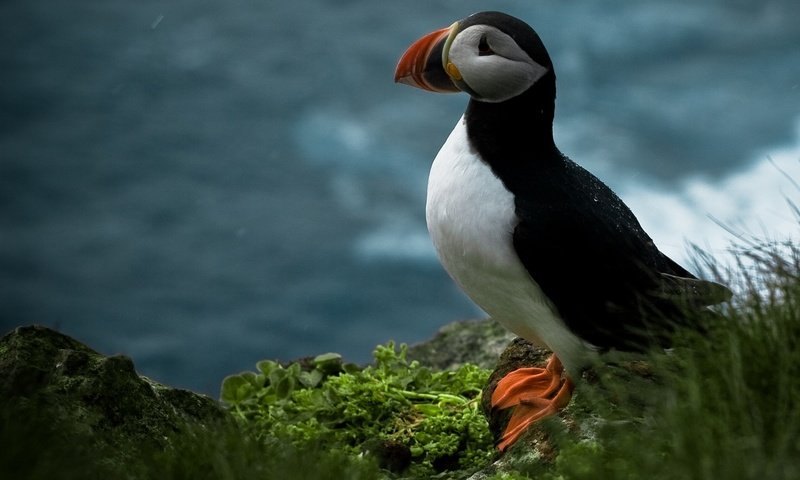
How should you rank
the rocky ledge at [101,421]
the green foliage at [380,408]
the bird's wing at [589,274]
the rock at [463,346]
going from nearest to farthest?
the rocky ledge at [101,421] → the bird's wing at [589,274] → the green foliage at [380,408] → the rock at [463,346]

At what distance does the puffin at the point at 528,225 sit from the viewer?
506 cm

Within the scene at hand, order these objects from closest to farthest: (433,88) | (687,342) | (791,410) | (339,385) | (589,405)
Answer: (791,410), (687,342), (589,405), (433,88), (339,385)

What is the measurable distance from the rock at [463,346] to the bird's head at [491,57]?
3.60m

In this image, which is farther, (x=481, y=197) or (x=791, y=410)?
(x=481, y=197)

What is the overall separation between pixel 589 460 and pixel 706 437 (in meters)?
0.42

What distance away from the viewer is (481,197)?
17.0ft

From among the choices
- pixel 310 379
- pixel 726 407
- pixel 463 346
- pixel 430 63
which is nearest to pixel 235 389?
pixel 310 379

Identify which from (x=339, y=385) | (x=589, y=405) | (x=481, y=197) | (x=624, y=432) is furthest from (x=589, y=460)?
(x=339, y=385)

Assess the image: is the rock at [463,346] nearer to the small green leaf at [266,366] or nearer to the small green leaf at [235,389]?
the small green leaf at [266,366]

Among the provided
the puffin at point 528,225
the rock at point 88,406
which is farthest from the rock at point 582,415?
the rock at point 88,406

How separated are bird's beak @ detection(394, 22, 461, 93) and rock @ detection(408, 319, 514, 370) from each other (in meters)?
3.45

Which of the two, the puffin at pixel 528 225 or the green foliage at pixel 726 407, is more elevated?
the puffin at pixel 528 225

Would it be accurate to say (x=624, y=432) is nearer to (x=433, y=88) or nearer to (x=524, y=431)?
(x=524, y=431)

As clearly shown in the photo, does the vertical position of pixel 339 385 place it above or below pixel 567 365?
above
